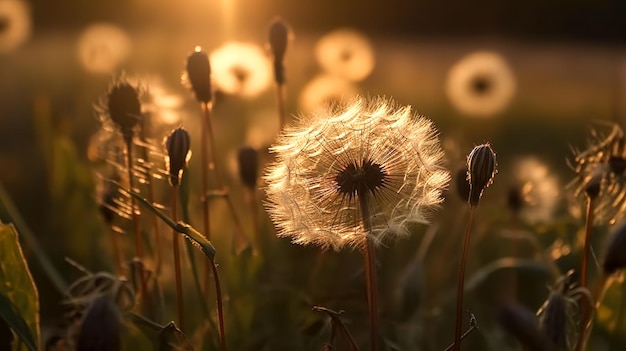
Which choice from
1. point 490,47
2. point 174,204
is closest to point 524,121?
point 174,204

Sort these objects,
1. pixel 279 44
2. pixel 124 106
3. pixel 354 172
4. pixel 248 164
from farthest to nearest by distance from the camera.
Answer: pixel 279 44 → pixel 248 164 → pixel 124 106 → pixel 354 172

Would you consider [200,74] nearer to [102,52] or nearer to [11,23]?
[11,23]

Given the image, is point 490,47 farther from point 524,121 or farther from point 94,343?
point 94,343

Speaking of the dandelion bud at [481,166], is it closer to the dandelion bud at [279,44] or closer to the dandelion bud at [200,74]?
the dandelion bud at [200,74]

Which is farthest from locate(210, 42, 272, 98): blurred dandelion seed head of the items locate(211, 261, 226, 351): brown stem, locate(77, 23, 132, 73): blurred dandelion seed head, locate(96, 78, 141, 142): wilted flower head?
locate(77, 23, 132, 73): blurred dandelion seed head

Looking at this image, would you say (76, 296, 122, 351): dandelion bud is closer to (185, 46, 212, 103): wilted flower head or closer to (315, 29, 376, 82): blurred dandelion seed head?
(185, 46, 212, 103): wilted flower head

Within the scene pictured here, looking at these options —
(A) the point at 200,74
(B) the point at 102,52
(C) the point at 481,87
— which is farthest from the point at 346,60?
(A) the point at 200,74

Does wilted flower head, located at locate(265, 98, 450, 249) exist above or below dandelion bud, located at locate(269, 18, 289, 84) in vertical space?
below
